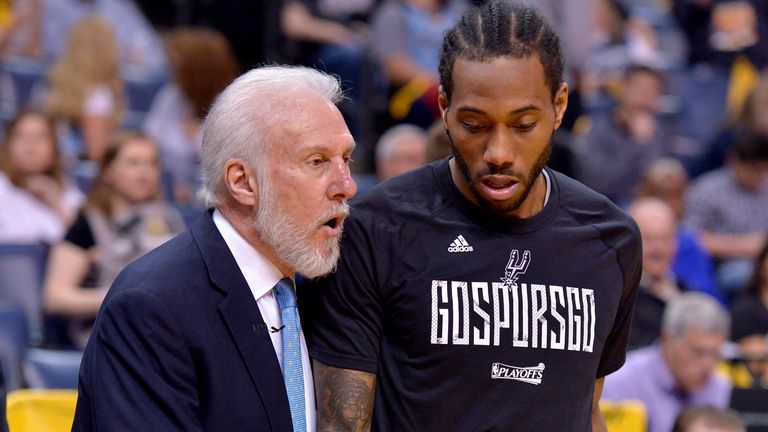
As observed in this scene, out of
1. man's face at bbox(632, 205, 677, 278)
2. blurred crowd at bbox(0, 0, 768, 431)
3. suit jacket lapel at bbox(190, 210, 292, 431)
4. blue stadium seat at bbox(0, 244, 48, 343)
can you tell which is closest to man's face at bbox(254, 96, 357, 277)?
suit jacket lapel at bbox(190, 210, 292, 431)

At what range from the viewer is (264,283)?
109 inches

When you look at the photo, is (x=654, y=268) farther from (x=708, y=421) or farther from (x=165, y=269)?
(x=165, y=269)

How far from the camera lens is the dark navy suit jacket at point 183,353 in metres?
2.56

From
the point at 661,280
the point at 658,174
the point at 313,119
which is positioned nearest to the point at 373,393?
the point at 313,119

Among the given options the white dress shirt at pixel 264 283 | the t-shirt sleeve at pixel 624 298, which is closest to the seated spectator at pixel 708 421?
the t-shirt sleeve at pixel 624 298

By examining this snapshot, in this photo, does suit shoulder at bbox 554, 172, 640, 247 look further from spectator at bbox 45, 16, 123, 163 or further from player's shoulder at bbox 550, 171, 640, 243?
spectator at bbox 45, 16, 123, 163

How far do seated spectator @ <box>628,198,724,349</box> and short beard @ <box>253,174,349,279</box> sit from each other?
3.81 m

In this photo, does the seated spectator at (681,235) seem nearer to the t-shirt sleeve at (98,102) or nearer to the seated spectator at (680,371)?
the seated spectator at (680,371)

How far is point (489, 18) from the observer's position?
270 centimetres

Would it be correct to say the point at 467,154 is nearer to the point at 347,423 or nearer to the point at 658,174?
the point at 347,423

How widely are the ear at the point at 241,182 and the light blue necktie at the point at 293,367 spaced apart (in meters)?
0.24

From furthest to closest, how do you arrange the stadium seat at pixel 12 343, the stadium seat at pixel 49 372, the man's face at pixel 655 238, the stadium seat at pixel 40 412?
the man's face at pixel 655 238 → the stadium seat at pixel 12 343 → the stadium seat at pixel 49 372 → the stadium seat at pixel 40 412

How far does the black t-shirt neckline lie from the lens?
9.07 feet

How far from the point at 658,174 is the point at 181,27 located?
3564 millimetres
